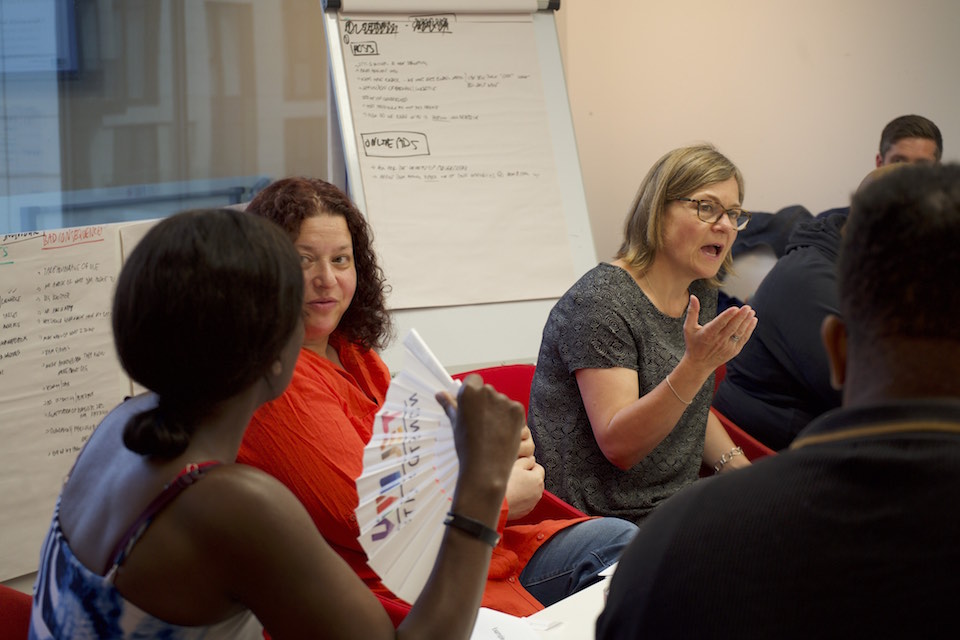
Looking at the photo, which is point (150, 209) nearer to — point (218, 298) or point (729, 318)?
point (729, 318)

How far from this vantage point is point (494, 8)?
12.1 feet

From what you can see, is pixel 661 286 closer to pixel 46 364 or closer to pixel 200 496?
pixel 200 496

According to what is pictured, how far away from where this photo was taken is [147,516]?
3.43 ft

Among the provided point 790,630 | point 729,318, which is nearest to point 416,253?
point 729,318

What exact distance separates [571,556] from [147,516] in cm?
113

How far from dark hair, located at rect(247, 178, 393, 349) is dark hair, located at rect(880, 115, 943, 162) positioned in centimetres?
311

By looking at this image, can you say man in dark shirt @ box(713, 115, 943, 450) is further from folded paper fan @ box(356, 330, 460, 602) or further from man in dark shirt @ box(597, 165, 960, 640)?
man in dark shirt @ box(597, 165, 960, 640)

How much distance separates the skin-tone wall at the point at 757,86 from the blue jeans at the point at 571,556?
8.88 ft

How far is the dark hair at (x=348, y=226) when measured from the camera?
74.7 inches

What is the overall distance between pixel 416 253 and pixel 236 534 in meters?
2.43

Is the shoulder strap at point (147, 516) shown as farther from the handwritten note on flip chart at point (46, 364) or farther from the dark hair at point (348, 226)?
the handwritten note on flip chart at point (46, 364)

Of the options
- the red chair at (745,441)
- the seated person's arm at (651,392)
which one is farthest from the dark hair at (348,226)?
the red chair at (745,441)

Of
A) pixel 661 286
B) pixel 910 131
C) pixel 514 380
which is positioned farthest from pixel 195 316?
pixel 910 131

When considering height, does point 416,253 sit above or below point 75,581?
above
